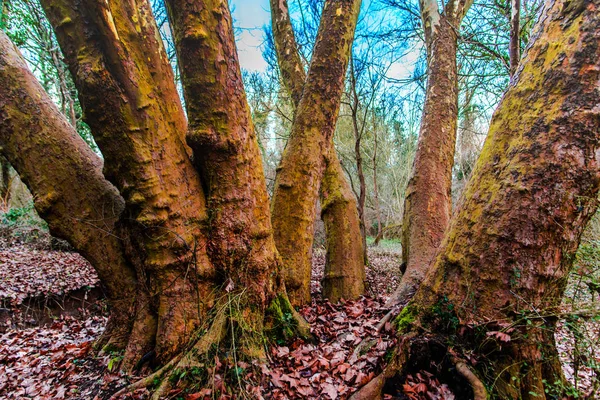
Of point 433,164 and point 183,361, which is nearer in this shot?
point 183,361

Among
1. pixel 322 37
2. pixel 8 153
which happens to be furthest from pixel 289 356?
pixel 322 37

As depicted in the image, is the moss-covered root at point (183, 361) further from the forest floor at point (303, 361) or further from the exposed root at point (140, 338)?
the exposed root at point (140, 338)

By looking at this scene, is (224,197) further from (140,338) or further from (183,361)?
(140,338)

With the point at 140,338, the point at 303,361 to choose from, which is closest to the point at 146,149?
the point at 140,338

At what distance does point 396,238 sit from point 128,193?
14750 millimetres

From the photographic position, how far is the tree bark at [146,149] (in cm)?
196

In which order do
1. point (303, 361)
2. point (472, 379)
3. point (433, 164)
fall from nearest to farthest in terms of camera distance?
1. point (472, 379)
2. point (303, 361)
3. point (433, 164)

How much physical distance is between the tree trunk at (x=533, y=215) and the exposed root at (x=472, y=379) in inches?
2.3

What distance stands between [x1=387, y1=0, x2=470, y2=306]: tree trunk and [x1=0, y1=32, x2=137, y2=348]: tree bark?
2.81m

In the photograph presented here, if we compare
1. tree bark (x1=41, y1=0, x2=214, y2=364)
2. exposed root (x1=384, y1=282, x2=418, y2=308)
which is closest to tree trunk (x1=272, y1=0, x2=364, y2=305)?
exposed root (x1=384, y1=282, x2=418, y2=308)

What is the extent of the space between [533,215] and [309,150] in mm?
2179

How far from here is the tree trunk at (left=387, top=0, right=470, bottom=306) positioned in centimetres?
349

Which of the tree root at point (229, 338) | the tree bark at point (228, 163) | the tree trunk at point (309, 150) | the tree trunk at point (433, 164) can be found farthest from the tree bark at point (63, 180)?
the tree trunk at point (433, 164)

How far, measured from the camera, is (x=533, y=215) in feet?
5.51
